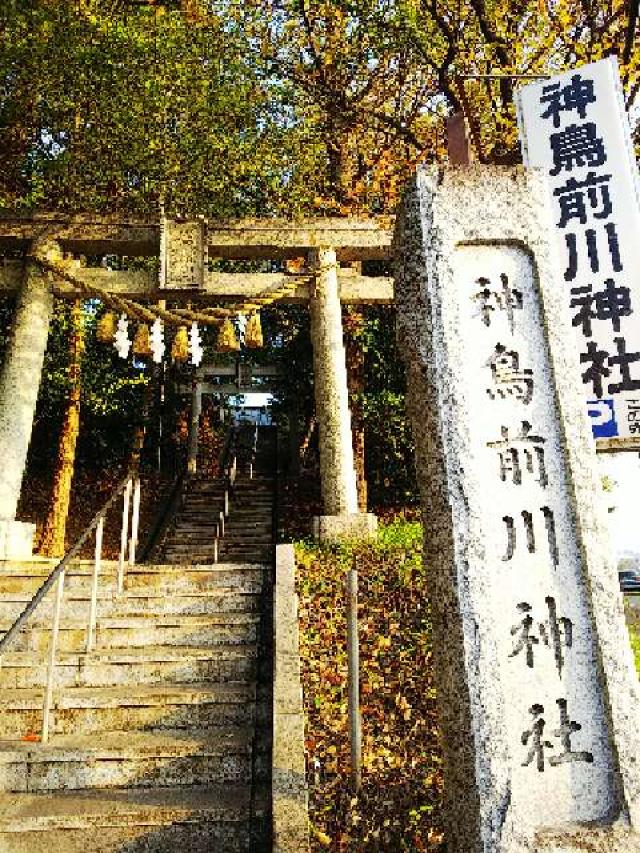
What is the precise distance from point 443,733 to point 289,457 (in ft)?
48.1

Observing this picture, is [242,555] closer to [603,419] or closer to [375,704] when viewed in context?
[375,704]

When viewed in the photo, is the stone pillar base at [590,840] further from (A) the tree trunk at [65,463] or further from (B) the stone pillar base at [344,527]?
(A) the tree trunk at [65,463]

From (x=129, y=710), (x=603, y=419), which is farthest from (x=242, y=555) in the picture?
(x=603, y=419)

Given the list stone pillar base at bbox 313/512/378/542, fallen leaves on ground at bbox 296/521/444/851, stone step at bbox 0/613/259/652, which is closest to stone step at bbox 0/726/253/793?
fallen leaves on ground at bbox 296/521/444/851

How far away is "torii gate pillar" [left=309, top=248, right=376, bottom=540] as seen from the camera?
9.42 m

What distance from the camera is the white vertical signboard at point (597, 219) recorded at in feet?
19.1

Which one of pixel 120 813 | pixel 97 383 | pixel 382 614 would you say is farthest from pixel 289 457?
pixel 120 813

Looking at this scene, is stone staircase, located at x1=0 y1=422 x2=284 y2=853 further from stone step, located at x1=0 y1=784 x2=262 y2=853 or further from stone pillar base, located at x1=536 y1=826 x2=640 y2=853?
stone pillar base, located at x1=536 y1=826 x2=640 y2=853

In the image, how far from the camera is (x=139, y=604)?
6.92m

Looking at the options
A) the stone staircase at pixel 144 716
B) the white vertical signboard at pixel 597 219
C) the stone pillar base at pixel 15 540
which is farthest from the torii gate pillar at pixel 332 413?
the white vertical signboard at pixel 597 219

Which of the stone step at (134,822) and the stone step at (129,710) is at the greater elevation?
the stone step at (129,710)

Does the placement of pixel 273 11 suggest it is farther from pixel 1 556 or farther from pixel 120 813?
pixel 120 813

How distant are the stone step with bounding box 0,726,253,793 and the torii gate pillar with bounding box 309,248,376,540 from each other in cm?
462

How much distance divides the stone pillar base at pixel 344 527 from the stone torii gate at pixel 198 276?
590 millimetres
